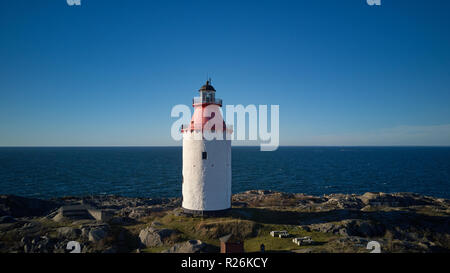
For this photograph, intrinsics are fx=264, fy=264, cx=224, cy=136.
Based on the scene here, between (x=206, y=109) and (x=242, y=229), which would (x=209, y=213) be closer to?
(x=242, y=229)

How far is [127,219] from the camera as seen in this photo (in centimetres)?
2756

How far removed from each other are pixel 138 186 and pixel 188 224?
44741 millimetres

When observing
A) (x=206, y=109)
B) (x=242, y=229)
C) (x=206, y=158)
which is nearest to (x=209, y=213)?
(x=242, y=229)

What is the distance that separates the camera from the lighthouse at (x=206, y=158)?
82.2 feet

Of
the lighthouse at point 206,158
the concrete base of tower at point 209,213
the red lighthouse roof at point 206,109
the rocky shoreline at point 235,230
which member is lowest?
the rocky shoreline at point 235,230

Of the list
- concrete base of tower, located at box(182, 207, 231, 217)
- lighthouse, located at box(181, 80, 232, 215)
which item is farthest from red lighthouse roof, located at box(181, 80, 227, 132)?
concrete base of tower, located at box(182, 207, 231, 217)

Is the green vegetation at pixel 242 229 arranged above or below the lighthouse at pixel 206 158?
below

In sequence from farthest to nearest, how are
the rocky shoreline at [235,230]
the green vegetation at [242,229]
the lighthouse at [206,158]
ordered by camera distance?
the lighthouse at [206,158] → the green vegetation at [242,229] → the rocky shoreline at [235,230]

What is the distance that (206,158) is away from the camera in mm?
25016

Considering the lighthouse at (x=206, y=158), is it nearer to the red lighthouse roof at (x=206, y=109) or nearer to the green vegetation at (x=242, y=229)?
the red lighthouse roof at (x=206, y=109)

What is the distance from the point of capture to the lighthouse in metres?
25.1

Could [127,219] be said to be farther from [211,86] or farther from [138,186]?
[138,186]

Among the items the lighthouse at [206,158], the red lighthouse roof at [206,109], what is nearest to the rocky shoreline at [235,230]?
the lighthouse at [206,158]
